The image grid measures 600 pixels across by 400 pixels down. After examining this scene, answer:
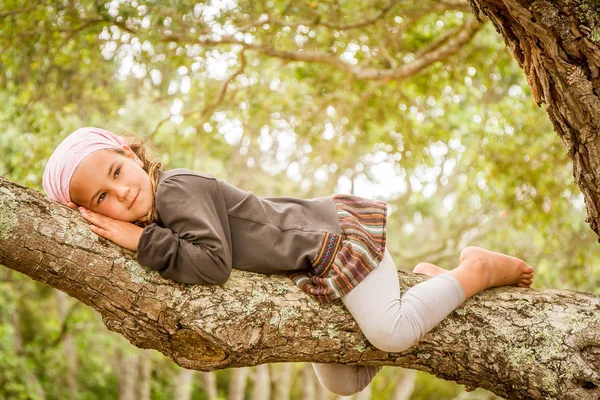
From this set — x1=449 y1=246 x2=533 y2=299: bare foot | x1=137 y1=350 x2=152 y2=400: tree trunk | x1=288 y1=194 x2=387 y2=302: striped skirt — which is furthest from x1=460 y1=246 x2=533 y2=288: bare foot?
x1=137 y1=350 x2=152 y2=400: tree trunk

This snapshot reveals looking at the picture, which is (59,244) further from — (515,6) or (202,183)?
(515,6)

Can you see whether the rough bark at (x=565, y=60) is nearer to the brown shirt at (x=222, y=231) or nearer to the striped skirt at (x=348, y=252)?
the striped skirt at (x=348, y=252)

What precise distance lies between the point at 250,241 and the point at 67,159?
77cm

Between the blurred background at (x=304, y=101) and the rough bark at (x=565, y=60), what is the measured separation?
1.65 meters

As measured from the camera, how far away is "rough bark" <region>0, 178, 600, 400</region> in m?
1.94

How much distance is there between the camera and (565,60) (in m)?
1.85

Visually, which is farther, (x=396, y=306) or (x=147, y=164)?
(x=147, y=164)

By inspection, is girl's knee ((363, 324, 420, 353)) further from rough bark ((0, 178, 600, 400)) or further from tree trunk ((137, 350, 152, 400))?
tree trunk ((137, 350, 152, 400))

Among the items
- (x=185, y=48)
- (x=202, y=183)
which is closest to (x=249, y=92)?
(x=185, y=48)

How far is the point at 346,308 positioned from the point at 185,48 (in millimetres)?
3069

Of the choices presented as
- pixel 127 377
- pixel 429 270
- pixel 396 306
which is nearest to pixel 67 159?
pixel 396 306

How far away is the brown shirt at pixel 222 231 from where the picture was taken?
2027 millimetres

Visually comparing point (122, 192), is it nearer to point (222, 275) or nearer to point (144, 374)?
point (222, 275)

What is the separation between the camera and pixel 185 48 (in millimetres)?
4562
